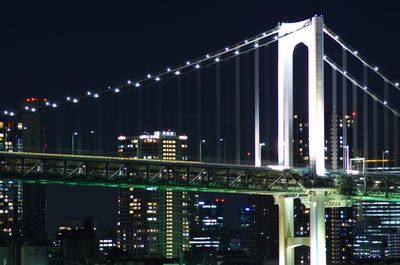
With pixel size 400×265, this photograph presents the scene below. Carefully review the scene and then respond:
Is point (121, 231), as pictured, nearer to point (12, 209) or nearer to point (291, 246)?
point (12, 209)

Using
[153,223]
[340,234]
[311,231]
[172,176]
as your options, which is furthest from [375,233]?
[311,231]

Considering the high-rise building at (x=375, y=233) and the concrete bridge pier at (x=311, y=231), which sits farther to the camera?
the high-rise building at (x=375, y=233)

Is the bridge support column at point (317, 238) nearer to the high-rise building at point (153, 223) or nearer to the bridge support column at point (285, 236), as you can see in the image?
the bridge support column at point (285, 236)

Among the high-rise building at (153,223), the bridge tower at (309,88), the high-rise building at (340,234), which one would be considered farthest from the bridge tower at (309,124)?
the high-rise building at (340,234)

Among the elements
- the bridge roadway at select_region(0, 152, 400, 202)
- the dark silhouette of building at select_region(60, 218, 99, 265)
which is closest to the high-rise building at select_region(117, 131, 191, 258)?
the dark silhouette of building at select_region(60, 218, 99, 265)

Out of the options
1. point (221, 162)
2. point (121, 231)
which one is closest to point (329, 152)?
point (121, 231)

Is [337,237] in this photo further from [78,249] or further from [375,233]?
[78,249]

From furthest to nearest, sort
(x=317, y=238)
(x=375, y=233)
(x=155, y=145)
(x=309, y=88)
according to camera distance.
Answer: (x=375, y=233) → (x=155, y=145) → (x=309, y=88) → (x=317, y=238)
